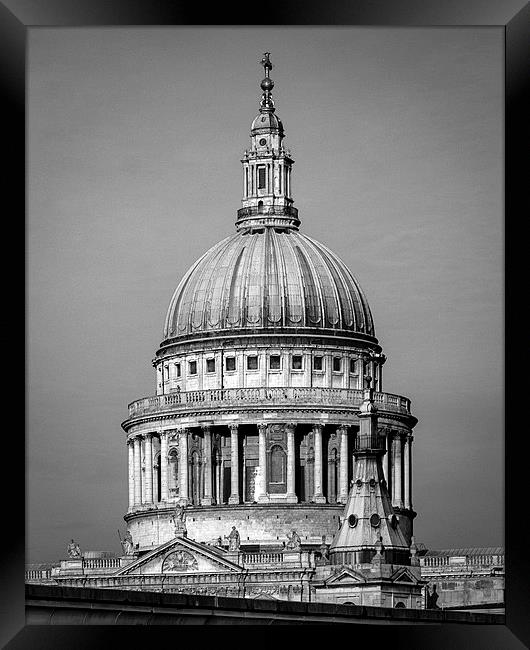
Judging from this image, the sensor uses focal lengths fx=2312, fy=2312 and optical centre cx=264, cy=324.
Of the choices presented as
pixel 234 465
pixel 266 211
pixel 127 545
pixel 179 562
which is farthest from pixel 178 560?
pixel 266 211

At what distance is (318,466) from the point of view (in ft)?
383

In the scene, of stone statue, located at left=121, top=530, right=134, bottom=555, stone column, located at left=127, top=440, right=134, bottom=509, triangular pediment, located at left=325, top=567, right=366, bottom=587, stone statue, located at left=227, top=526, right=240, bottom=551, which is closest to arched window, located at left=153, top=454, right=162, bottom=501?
stone column, located at left=127, top=440, right=134, bottom=509

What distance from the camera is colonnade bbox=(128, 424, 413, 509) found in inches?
4584

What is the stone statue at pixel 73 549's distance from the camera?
223ft

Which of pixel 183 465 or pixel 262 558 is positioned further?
pixel 183 465

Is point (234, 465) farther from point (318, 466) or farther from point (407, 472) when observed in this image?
point (407, 472)

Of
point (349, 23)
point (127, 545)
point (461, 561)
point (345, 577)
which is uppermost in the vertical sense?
point (349, 23)

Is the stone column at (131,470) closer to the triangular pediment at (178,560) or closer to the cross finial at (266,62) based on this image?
the triangular pediment at (178,560)

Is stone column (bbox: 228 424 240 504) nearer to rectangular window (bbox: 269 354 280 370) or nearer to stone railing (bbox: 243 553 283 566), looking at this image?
rectangular window (bbox: 269 354 280 370)

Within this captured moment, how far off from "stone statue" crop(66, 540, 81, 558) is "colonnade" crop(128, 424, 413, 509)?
126 feet

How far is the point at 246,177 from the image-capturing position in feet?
398

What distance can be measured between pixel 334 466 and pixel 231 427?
567cm

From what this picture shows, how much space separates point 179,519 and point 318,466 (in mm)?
8117

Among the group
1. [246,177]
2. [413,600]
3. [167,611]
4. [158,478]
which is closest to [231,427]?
[158,478]
